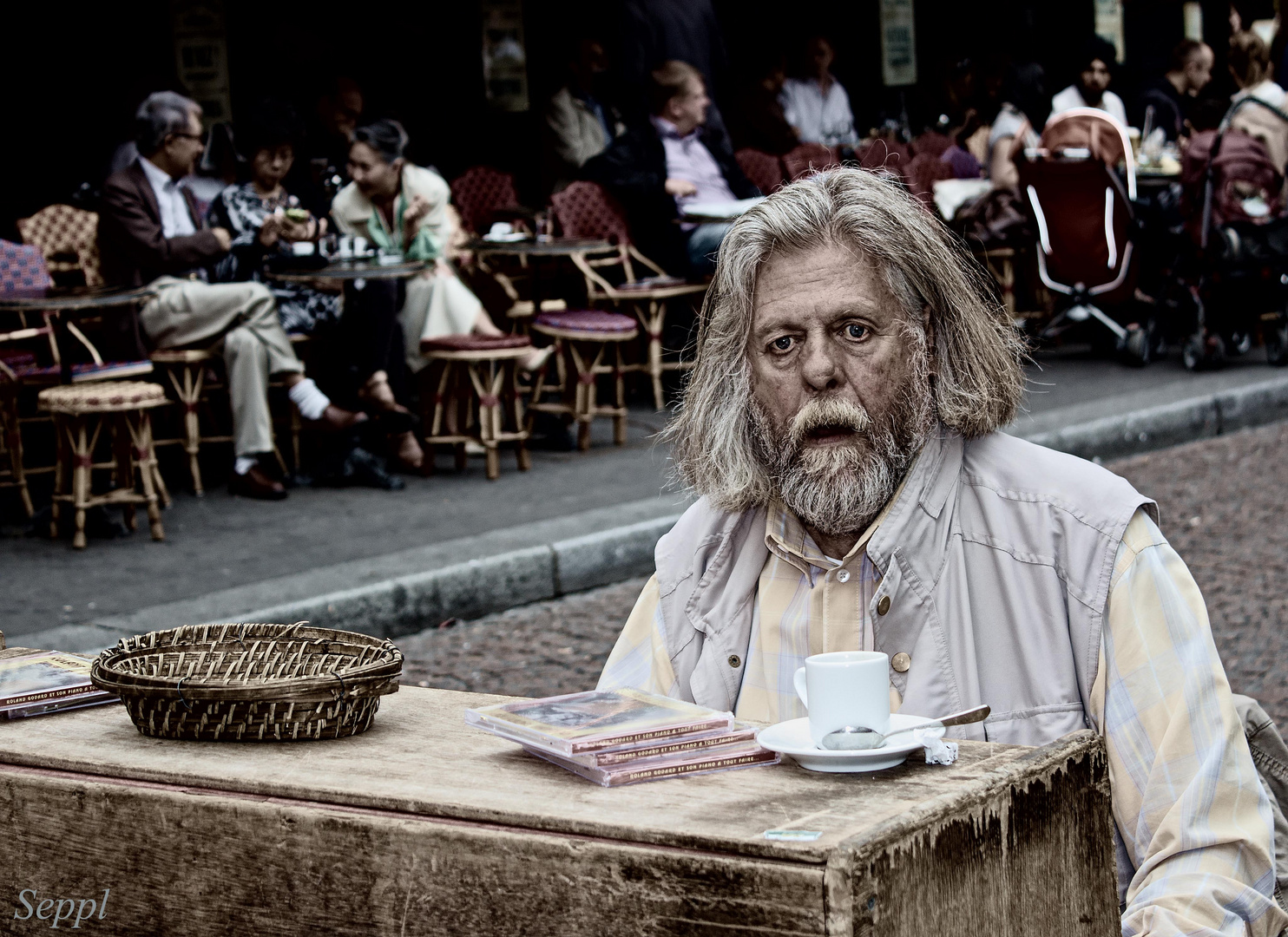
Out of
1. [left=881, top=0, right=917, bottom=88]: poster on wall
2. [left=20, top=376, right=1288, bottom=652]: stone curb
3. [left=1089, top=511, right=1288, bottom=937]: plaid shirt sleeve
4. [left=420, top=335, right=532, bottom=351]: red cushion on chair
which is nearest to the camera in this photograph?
[left=1089, top=511, right=1288, bottom=937]: plaid shirt sleeve

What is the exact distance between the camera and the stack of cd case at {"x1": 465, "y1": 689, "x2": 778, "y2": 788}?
175cm

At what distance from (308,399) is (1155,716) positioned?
19.7 ft

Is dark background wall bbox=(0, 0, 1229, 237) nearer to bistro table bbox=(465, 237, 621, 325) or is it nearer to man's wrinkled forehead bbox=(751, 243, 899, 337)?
bistro table bbox=(465, 237, 621, 325)

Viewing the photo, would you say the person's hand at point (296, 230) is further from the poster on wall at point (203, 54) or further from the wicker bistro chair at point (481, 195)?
the poster on wall at point (203, 54)

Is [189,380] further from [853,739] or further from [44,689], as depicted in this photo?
[853,739]

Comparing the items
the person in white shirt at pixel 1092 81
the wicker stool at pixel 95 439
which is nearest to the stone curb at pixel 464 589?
the wicker stool at pixel 95 439

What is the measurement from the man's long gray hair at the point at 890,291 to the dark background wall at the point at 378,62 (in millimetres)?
8743

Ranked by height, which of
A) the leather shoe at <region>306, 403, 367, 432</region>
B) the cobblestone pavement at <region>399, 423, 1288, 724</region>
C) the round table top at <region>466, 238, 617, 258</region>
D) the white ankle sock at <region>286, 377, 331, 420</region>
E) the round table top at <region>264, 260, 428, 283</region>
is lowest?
the cobblestone pavement at <region>399, 423, 1288, 724</region>

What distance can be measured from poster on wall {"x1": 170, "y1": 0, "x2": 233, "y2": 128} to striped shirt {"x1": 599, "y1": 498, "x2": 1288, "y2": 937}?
9186 mm

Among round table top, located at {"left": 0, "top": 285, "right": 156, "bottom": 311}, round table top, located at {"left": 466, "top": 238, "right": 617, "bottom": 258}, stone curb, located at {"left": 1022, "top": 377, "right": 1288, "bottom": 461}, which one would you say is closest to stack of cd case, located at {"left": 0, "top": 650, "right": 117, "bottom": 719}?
round table top, located at {"left": 0, "top": 285, "right": 156, "bottom": 311}

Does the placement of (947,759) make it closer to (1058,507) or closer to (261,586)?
(1058,507)

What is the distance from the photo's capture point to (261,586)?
224 inches

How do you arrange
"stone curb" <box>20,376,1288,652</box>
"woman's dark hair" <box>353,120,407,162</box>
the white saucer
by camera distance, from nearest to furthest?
the white saucer
"stone curb" <box>20,376,1288,652</box>
"woman's dark hair" <box>353,120,407,162</box>

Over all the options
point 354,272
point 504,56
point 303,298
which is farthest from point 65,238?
point 504,56
